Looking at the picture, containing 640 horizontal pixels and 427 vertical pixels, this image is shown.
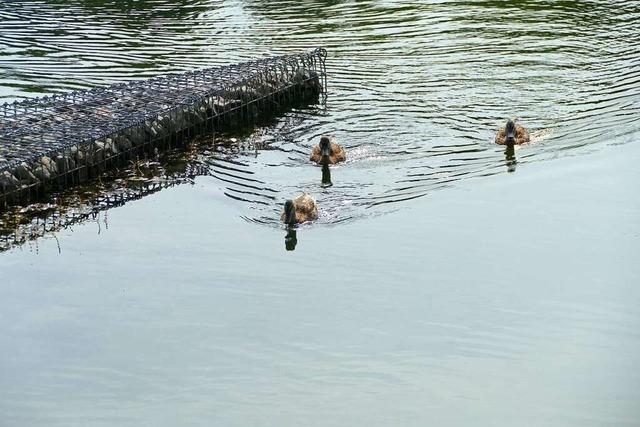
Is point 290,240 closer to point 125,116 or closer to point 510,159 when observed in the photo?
point 510,159

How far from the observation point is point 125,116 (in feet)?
91.9

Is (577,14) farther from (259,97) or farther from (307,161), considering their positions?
(307,161)

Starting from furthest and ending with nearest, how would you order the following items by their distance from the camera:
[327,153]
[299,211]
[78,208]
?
[327,153] < [78,208] < [299,211]

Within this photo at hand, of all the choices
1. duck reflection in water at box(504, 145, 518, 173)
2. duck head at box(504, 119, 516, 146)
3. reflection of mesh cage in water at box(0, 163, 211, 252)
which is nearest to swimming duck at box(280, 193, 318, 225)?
reflection of mesh cage in water at box(0, 163, 211, 252)

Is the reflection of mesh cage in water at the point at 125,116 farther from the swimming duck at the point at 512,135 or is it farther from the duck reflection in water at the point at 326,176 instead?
the swimming duck at the point at 512,135

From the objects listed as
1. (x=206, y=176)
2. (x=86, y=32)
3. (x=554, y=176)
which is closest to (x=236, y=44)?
(x=86, y=32)

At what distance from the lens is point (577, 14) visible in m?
43.0

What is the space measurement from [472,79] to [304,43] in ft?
29.3

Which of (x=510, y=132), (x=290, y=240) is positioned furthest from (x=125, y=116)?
(x=510, y=132)

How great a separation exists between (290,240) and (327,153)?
172 inches

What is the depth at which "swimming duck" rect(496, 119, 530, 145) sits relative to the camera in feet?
90.1

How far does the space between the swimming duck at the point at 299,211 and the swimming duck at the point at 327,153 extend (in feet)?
10.4

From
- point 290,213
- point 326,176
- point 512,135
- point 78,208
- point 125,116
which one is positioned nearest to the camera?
point 290,213

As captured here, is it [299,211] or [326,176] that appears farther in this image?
[326,176]
